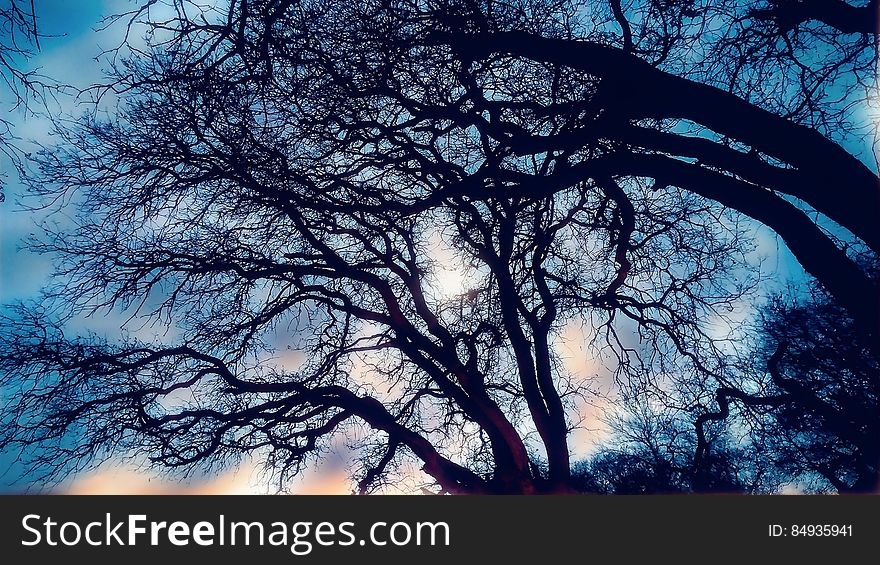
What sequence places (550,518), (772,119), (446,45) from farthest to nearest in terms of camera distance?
1. (446,45)
2. (772,119)
3. (550,518)

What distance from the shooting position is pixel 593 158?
476 cm

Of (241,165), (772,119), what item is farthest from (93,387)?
(772,119)

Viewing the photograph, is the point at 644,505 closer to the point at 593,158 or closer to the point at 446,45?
the point at 593,158

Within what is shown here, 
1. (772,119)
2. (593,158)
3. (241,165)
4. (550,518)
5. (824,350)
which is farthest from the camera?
(824,350)

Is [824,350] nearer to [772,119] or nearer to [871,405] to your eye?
[871,405]

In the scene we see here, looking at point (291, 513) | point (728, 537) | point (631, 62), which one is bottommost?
point (728, 537)

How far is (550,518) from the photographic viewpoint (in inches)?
147

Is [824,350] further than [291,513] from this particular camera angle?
Yes

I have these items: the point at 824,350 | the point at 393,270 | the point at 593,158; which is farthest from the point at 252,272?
the point at 824,350

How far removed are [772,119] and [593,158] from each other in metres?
1.44

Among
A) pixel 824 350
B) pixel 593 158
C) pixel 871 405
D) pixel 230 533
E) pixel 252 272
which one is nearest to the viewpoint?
pixel 230 533

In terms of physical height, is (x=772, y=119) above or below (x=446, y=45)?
below

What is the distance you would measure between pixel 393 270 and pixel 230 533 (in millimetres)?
4301

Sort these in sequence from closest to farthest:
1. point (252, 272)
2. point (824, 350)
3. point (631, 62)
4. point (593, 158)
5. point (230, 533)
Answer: point (230, 533) < point (631, 62) < point (593, 158) < point (252, 272) < point (824, 350)
